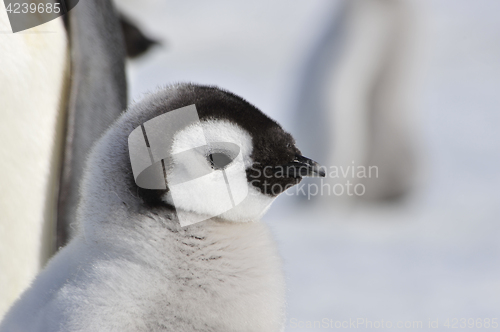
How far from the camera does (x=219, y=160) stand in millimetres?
501

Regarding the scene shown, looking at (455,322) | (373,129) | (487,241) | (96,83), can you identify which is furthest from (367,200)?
(96,83)

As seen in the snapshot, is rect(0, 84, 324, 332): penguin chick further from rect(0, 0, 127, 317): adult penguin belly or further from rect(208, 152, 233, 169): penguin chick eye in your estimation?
rect(0, 0, 127, 317): adult penguin belly

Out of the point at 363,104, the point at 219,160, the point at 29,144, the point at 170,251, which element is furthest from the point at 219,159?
the point at 363,104

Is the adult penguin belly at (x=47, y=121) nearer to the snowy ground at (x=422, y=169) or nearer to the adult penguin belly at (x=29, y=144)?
the adult penguin belly at (x=29, y=144)

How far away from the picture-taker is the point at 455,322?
1.41 meters

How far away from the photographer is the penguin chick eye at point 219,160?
499 millimetres

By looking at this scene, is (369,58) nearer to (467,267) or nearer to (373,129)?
(373,129)

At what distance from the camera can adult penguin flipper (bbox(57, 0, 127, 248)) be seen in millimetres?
905

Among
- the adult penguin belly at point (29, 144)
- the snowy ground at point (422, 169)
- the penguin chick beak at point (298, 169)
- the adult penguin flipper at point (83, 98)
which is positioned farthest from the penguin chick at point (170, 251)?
the adult penguin flipper at point (83, 98)

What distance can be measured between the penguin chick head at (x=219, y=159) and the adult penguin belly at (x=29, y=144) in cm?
30

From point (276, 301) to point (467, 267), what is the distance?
1417 mm

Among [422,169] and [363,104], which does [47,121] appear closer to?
[363,104]

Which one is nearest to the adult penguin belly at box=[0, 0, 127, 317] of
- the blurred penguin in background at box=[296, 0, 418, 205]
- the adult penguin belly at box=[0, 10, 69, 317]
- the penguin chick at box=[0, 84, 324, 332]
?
the adult penguin belly at box=[0, 10, 69, 317]

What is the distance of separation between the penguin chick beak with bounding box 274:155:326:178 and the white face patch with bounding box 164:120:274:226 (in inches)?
1.5
